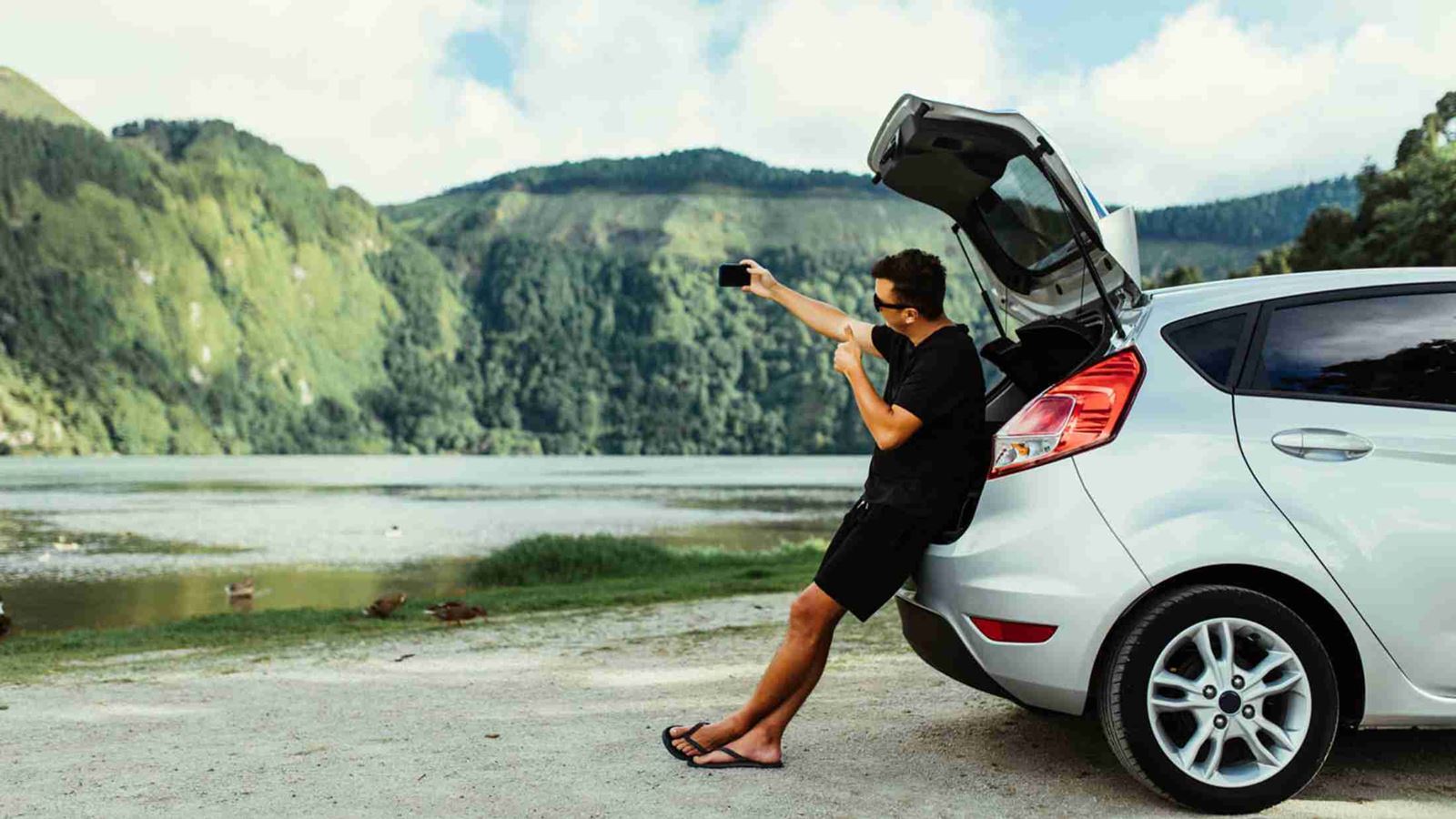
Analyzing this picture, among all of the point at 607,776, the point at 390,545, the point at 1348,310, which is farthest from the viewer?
the point at 390,545

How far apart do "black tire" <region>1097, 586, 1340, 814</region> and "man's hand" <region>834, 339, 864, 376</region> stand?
130 cm

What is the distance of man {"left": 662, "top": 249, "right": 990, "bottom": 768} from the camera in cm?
470

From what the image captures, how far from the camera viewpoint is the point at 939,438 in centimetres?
475

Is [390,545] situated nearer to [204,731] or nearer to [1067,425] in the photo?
[204,731]

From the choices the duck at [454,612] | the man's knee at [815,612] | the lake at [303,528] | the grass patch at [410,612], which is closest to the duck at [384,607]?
the grass patch at [410,612]

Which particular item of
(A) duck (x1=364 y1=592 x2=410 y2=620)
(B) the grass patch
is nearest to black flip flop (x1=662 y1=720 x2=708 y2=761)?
(B) the grass patch

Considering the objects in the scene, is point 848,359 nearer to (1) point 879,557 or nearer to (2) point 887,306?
(2) point 887,306

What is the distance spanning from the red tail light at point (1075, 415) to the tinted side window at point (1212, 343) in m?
0.19

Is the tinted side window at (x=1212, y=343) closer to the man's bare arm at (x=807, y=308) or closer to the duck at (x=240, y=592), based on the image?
the man's bare arm at (x=807, y=308)

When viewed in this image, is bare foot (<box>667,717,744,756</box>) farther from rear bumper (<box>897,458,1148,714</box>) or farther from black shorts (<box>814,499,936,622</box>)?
rear bumper (<box>897,458,1148,714</box>)

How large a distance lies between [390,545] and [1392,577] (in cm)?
4087

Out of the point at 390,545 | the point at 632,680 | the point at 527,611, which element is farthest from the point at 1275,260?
the point at 632,680

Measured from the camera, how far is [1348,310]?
15.2 feet

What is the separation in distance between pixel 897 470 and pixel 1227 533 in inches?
45.8
